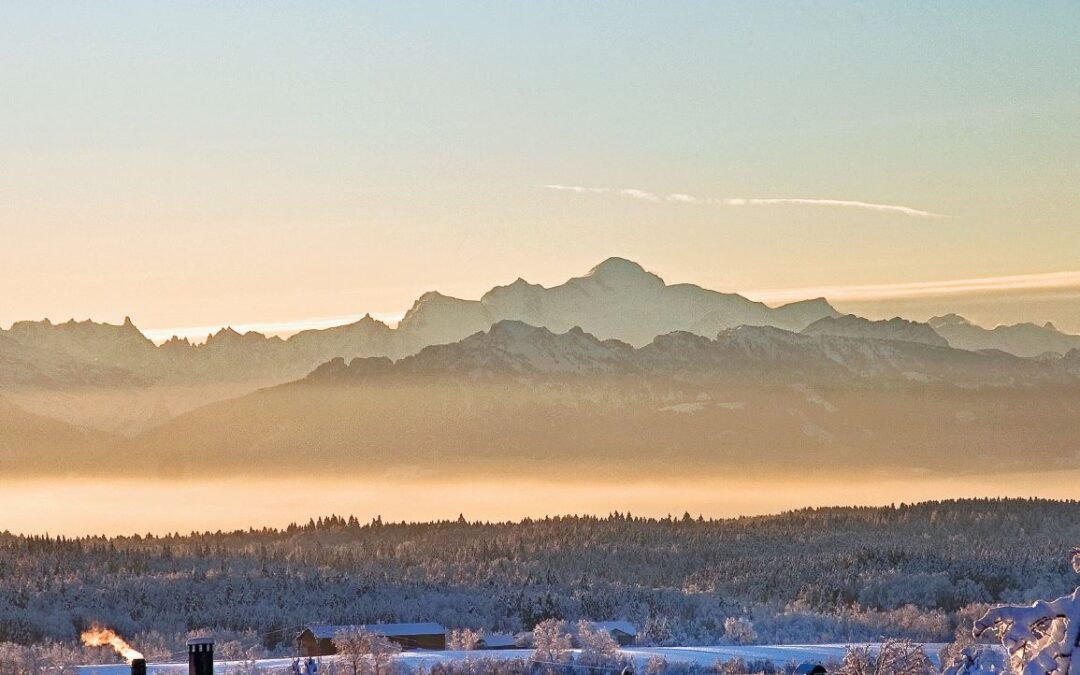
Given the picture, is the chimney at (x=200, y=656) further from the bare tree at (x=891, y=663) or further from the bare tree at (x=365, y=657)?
the bare tree at (x=365, y=657)

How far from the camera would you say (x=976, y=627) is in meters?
31.3

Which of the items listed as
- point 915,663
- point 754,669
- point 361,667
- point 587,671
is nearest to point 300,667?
point 361,667

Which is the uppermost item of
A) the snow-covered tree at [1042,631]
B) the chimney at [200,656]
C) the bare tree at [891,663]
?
the snow-covered tree at [1042,631]

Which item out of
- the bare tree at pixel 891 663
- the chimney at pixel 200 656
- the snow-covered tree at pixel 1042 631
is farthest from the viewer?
the chimney at pixel 200 656

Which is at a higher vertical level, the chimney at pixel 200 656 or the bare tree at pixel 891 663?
the chimney at pixel 200 656

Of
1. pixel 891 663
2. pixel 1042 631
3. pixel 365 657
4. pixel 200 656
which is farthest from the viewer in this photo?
pixel 365 657

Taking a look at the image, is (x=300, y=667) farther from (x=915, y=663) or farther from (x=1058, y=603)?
(x=1058, y=603)

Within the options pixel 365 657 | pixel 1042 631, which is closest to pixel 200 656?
pixel 1042 631

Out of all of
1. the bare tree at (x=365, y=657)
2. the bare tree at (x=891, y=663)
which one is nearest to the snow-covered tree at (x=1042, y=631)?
the bare tree at (x=891, y=663)

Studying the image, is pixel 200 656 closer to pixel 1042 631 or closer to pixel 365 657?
pixel 1042 631

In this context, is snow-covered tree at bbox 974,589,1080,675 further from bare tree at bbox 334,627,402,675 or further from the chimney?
bare tree at bbox 334,627,402,675

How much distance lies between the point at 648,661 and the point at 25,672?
6338 cm

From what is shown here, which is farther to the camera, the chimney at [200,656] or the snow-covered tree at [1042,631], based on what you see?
the chimney at [200,656]

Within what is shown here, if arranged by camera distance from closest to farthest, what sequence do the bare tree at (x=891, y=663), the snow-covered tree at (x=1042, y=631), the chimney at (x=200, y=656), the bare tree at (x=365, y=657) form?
1. the snow-covered tree at (x=1042, y=631)
2. the bare tree at (x=891, y=663)
3. the chimney at (x=200, y=656)
4. the bare tree at (x=365, y=657)
